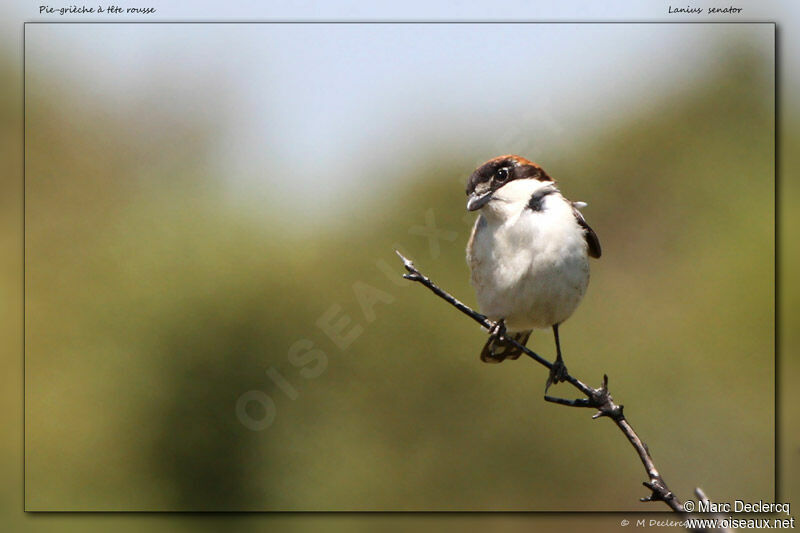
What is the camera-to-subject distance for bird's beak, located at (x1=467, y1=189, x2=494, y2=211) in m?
2.71

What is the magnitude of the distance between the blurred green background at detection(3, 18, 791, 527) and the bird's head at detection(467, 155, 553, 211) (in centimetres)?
114

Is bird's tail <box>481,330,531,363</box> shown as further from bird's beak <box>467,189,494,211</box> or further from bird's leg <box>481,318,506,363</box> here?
bird's beak <box>467,189,494,211</box>

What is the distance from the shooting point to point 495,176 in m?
2.78

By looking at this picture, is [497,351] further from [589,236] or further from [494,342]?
[589,236]

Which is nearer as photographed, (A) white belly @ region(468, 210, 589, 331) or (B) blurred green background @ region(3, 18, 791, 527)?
(A) white belly @ region(468, 210, 589, 331)

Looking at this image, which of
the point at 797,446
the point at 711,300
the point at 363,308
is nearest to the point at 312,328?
the point at 363,308

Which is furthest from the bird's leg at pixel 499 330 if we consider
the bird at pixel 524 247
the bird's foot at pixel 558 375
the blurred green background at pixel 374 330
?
the blurred green background at pixel 374 330

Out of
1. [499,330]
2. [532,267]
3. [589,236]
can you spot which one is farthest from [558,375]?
[589,236]

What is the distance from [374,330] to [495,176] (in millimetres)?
1946

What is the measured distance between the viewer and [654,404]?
4426 millimetres

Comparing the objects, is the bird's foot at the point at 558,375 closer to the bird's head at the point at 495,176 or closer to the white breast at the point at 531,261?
the white breast at the point at 531,261

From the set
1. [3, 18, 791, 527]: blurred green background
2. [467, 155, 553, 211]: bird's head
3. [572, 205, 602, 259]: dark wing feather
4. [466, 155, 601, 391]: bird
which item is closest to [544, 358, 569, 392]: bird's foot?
[466, 155, 601, 391]: bird

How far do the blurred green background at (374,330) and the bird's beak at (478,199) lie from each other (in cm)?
120

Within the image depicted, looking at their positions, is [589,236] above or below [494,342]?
above
